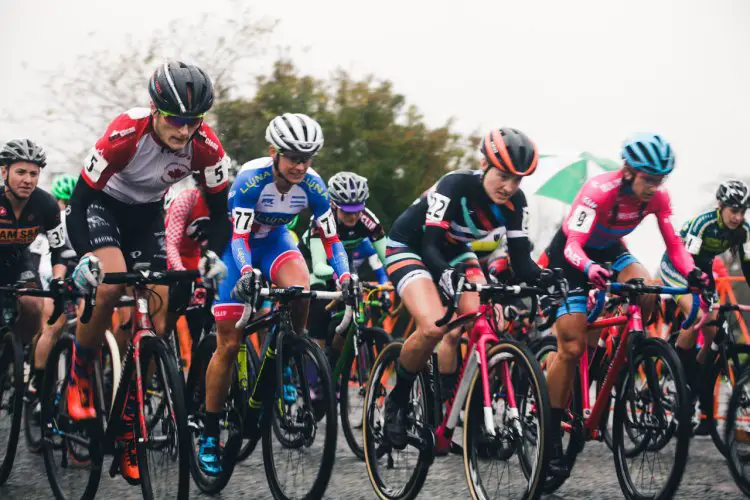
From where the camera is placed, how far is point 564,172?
46.2 feet

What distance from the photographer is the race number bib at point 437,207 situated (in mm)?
5672

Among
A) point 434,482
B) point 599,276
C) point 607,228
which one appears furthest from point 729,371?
point 434,482

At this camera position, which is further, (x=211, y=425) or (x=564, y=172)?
(x=564, y=172)

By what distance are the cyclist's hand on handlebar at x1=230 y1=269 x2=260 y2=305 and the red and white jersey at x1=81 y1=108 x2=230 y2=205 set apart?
0.85 meters

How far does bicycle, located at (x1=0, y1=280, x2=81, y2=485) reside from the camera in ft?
20.5

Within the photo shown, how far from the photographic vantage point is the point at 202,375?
20.1ft

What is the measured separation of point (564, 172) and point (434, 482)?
845 centimetres

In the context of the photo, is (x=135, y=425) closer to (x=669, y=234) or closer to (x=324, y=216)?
(x=324, y=216)

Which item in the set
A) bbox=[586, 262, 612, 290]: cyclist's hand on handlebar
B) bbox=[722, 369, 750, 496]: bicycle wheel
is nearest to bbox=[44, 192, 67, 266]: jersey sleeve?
bbox=[586, 262, 612, 290]: cyclist's hand on handlebar

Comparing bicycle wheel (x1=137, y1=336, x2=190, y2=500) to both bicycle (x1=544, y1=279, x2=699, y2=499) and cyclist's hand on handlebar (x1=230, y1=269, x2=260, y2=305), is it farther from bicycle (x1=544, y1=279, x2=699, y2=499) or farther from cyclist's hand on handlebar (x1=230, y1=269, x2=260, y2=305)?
bicycle (x1=544, y1=279, x2=699, y2=499)

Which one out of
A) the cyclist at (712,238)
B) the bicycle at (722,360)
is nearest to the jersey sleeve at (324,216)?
the bicycle at (722,360)

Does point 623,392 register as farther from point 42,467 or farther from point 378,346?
point 42,467

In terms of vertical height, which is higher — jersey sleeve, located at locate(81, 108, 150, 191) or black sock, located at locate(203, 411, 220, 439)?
jersey sleeve, located at locate(81, 108, 150, 191)

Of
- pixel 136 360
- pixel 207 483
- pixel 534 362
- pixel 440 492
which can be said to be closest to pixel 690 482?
pixel 440 492
